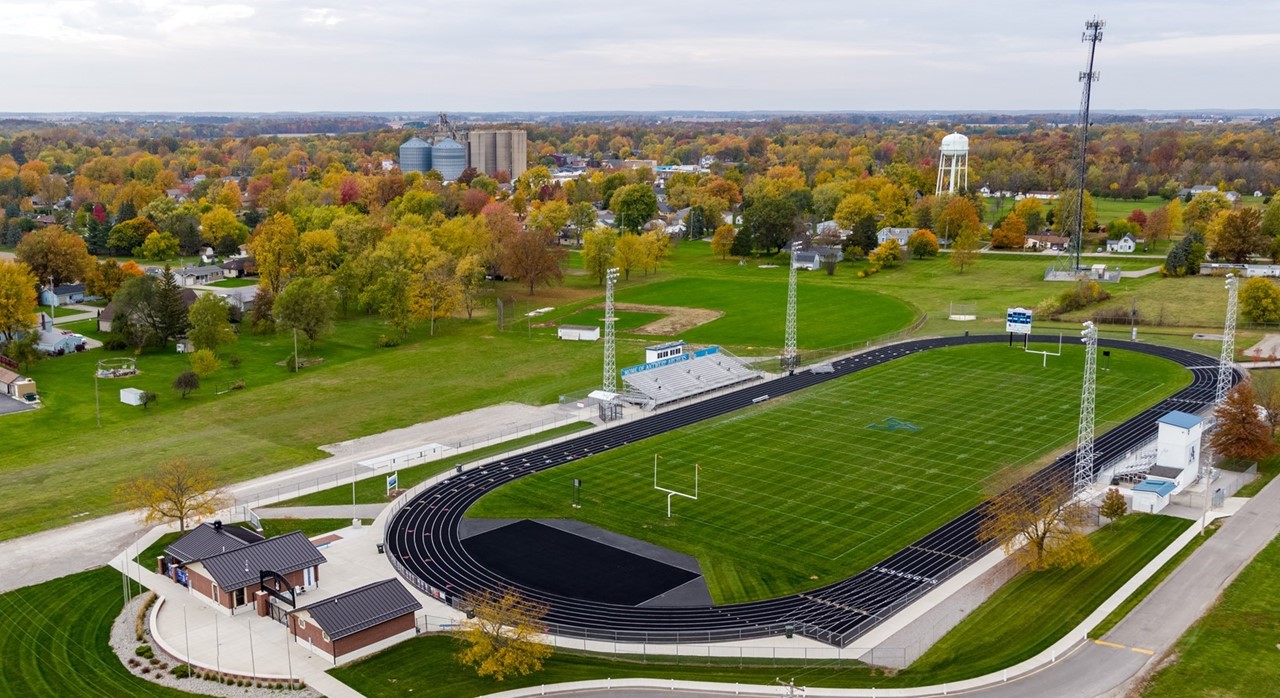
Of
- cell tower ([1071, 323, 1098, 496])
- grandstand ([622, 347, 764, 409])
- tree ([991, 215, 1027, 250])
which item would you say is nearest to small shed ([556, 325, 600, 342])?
grandstand ([622, 347, 764, 409])

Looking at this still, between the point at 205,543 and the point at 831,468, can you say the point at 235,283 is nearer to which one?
the point at 205,543

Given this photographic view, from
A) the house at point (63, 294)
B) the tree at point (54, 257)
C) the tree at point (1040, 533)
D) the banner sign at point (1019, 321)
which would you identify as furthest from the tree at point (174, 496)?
the banner sign at point (1019, 321)

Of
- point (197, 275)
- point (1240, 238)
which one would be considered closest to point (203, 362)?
point (197, 275)

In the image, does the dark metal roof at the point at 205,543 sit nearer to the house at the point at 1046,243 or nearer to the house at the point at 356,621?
the house at the point at 356,621

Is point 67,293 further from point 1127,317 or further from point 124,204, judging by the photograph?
point 1127,317

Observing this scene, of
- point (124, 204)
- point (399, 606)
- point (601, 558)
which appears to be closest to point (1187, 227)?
point (601, 558)

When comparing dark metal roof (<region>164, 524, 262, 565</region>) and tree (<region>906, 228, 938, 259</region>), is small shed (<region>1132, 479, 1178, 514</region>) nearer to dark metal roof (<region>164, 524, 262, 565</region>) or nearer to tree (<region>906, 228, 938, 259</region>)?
dark metal roof (<region>164, 524, 262, 565</region>)
